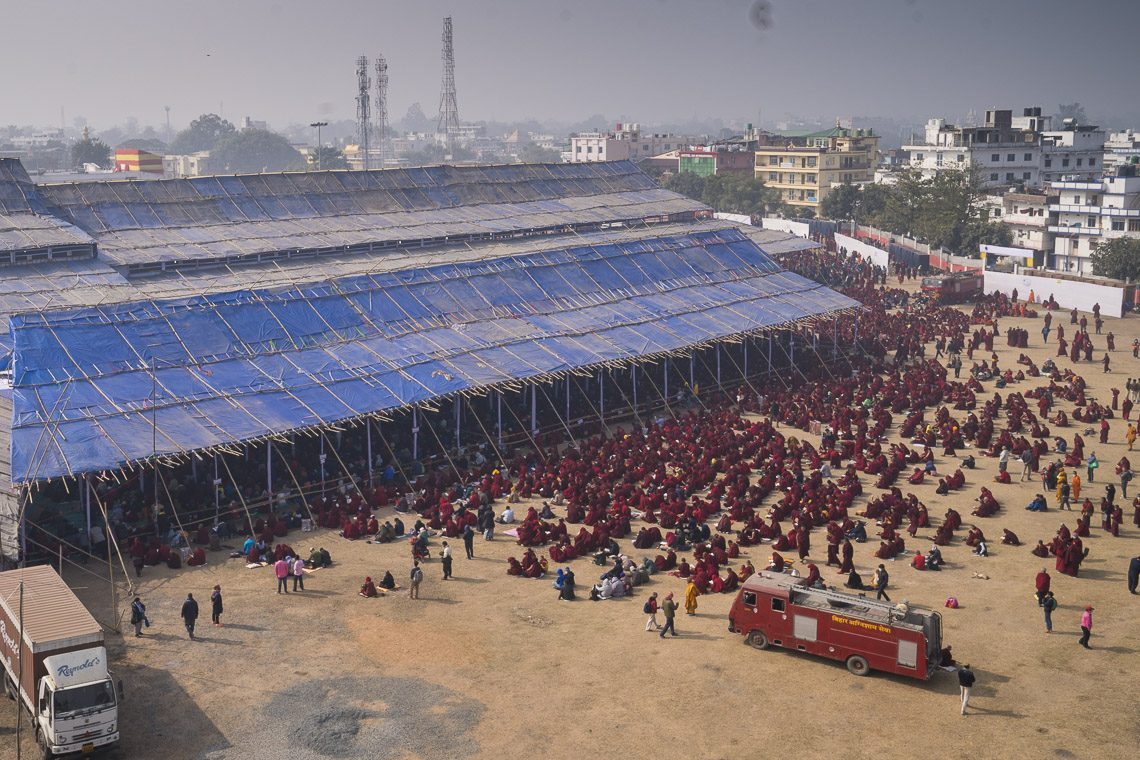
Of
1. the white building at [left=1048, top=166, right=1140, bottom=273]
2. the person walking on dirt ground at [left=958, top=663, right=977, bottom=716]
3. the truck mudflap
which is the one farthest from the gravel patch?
the white building at [left=1048, top=166, right=1140, bottom=273]

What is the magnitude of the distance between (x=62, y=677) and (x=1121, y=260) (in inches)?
2583

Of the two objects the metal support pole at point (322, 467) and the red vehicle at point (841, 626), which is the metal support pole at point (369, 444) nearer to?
the metal support pole at point (322, 467)

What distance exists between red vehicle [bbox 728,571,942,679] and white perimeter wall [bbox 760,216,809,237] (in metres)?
66.2

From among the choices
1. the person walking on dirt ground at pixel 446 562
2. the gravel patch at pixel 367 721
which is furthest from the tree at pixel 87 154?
the gravel patch at pixel 367 721

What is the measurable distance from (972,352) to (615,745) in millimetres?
39550

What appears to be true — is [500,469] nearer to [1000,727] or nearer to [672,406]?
[672,406]

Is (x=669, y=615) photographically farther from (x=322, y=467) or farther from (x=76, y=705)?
(x=322, y=467)

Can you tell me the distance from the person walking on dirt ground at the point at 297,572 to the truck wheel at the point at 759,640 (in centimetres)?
1039

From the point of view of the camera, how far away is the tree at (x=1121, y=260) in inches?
2724

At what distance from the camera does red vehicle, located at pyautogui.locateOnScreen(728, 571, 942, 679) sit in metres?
22.5

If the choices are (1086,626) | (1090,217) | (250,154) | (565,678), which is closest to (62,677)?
(565,678)

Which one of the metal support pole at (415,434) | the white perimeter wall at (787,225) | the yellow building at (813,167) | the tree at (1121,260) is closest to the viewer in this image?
the metal support pole at (415,434)

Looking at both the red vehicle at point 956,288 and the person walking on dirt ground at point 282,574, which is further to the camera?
the red vehicle at point 956,288

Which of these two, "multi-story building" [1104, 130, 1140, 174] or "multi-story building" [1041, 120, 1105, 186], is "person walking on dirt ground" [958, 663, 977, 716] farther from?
"multi-story building" [1104, 130, 1140, 174]
